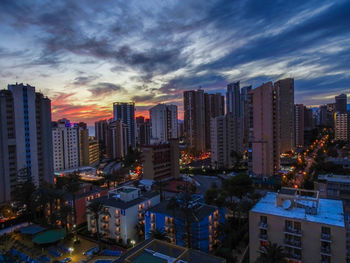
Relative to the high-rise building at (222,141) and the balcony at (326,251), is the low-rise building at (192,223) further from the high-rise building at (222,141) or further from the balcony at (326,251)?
the high-rise building at (222,141)

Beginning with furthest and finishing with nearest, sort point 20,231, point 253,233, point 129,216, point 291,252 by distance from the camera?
point 20,231, point 129,216, point 253,233, point 291,252

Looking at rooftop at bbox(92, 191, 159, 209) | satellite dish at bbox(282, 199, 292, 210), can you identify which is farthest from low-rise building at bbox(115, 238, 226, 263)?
rooftop at bbox(92, 191, 159, 209)

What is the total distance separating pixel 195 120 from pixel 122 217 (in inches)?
2640

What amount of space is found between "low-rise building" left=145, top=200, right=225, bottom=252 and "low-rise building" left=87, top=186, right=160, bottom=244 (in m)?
2.57

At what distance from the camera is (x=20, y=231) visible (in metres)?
28.7

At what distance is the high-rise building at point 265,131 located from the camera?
4466cm

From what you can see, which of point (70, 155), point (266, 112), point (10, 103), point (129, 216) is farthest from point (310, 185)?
point (70, 155)

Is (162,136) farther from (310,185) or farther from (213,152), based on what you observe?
(310,185)

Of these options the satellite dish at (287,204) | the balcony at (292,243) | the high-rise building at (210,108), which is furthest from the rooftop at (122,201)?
the high-rise building at (210,108)

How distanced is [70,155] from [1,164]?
30.3 meters

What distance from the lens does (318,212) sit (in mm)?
17859

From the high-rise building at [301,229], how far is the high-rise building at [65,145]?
60.1 metres

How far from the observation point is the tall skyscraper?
36.4 metres

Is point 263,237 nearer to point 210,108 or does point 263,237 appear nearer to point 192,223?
point 192,223
